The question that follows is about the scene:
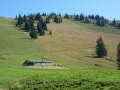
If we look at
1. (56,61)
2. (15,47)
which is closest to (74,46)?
(15,47)

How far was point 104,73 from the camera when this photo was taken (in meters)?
35.9

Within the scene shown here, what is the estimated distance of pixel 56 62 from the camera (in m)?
105

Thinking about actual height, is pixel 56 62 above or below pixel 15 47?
below

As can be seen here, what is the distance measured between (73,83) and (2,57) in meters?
79.1

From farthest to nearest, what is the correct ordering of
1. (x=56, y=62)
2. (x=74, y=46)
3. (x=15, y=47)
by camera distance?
(x=74, y=46)
(x=15, y=47)
(x=56, y=62)

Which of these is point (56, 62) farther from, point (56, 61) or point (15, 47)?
point (15, 47)

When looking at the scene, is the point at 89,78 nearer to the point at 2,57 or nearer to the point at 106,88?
the point at 106,88

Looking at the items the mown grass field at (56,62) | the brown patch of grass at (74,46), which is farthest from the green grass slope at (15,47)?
the brown patch of grass at (74,46)

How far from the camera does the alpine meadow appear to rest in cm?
3427

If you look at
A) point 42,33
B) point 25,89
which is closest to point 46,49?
point 42,33

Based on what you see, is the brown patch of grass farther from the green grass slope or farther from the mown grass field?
the green grass slope

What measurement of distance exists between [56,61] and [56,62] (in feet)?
9.46

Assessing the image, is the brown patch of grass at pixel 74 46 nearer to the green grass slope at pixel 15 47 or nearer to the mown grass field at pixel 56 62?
the mown grass field at pixel 56 62

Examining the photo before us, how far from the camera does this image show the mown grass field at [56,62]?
34281mm
